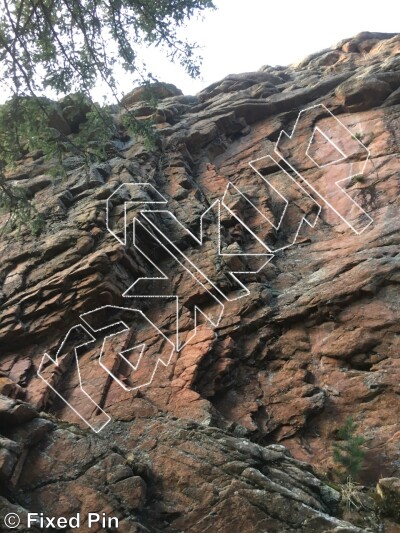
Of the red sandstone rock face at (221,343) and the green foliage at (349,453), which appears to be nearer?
the red sandstone rock face at (221,343)

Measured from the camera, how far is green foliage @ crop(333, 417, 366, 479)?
26.7ft

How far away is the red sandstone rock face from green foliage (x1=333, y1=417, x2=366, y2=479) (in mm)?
359

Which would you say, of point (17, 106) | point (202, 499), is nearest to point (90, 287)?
point (17, 106)

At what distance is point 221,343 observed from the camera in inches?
442

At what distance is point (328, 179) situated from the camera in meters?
15.9

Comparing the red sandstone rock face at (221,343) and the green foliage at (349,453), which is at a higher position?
the red sandstone rock face at (221,343)

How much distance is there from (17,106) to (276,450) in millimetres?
8251

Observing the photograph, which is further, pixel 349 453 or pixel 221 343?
pixel 221 343

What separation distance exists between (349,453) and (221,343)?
3.83 meters

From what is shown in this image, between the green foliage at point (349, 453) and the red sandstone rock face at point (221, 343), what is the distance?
0.36 m

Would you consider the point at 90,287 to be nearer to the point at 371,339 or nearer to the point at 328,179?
the point at 371,339

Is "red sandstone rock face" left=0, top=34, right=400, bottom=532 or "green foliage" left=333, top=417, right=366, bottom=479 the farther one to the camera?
"green foliage" left=333, top=417, right=366, bottom=479

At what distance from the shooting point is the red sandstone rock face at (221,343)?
7.62m

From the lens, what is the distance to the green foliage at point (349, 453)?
8.13m
